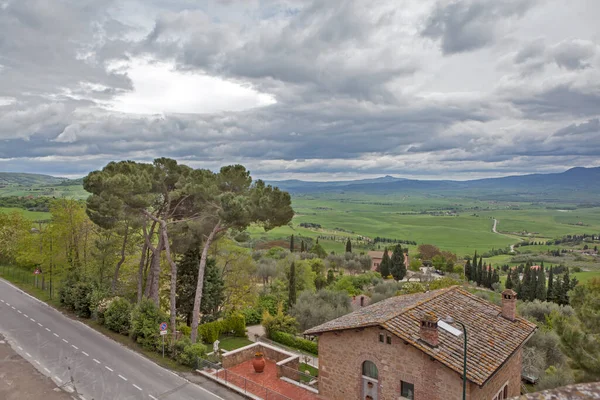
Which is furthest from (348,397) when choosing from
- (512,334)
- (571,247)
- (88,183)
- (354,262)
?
(571,247)

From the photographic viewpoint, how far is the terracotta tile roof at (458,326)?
16.6 m

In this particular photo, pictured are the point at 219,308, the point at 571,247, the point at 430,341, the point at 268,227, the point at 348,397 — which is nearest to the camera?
the point at 430,341

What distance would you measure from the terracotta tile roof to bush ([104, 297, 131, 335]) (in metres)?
16.5

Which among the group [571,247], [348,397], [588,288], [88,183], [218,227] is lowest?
[571,247]

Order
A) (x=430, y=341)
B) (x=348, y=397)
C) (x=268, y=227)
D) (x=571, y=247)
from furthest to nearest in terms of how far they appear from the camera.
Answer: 1. (x=571, y=247)
2. (x=268, y=227)
3. (x=348, y=397)
4. (x=430, y=341)

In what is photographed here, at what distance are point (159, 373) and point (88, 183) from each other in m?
14.6

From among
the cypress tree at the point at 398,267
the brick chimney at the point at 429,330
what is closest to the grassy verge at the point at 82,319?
the brick chimney at the point at 429,330

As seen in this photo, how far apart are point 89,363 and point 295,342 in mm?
15595

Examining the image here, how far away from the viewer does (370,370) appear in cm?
1884

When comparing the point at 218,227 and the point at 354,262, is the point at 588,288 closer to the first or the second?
the point at 218,227

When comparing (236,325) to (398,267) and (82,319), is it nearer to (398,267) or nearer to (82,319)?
(82,319)

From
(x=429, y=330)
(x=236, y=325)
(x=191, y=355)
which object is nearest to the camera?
(x=429, y=330)

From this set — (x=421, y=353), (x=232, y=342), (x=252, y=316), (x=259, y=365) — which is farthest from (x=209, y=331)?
(x=421, y=353)

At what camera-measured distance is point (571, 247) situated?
172 metres
